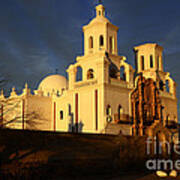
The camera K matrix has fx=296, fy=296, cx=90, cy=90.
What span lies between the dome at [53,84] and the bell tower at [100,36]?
8.75 meters

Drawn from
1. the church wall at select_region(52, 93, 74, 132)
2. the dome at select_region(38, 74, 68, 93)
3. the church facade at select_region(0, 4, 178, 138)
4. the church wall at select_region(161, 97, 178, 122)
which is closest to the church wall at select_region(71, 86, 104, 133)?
the church facade at select_region(0, 4, 178, 138)

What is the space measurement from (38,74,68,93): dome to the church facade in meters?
0.55

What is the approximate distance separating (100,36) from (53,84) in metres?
11.6

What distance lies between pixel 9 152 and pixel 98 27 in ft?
71.1

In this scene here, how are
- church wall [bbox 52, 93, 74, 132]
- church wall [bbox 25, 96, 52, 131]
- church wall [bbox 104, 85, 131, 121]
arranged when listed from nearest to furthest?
church wall [bbox 104, 85, 131, 121] < church wall [bbox 52, 93, 74, 132] < church wall [bbox 25, 96, 52, 131]

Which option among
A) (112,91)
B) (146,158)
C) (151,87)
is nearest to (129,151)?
(146,158)

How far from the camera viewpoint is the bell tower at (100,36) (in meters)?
34.7

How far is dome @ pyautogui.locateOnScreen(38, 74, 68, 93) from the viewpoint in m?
42.5

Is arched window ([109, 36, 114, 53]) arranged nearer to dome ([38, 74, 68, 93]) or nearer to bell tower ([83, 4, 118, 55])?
bell tower ([83, 4, 118, 55])

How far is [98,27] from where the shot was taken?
35.1 metres

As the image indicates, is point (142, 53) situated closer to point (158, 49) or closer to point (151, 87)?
point (158, 49)

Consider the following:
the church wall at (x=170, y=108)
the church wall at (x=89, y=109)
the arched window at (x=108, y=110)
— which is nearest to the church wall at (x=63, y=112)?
the church wall at (x=89, y=109)

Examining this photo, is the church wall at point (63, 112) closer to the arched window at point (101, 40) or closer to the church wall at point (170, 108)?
the arched window at point (101, 40)

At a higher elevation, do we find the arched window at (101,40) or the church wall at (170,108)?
the arched window at (101,40)
